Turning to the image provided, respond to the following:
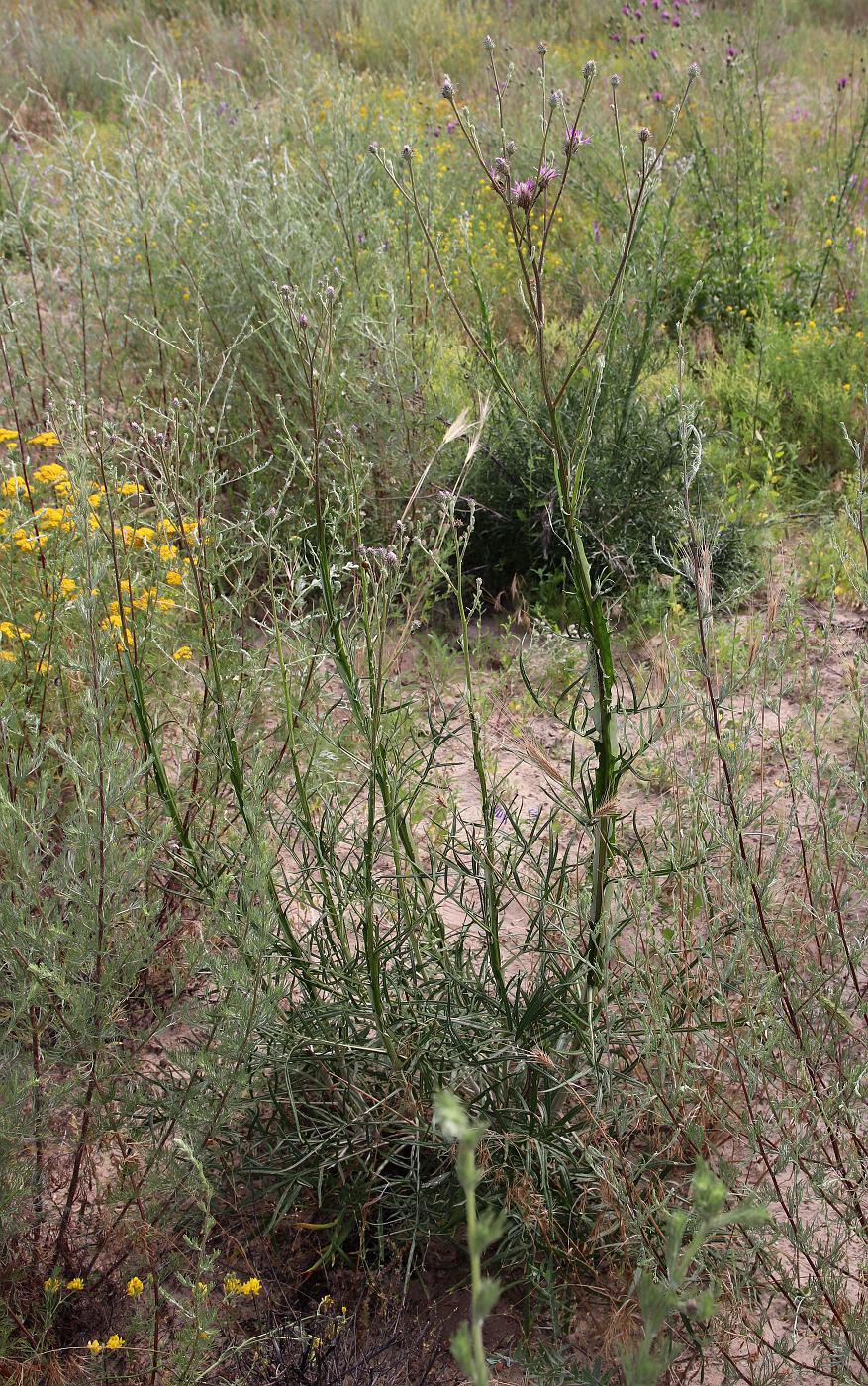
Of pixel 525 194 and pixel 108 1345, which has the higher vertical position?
pixel 525 194

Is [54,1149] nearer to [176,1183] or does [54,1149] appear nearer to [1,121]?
[176,1183]

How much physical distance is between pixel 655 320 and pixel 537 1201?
3098 millimetres

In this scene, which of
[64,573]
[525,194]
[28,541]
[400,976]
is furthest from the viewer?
[28,541]

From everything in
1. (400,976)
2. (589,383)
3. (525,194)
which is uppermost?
(525,194)

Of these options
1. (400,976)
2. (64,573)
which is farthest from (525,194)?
(64,573)

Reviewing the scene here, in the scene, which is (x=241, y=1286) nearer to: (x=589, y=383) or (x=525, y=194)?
(x=589, y=383)

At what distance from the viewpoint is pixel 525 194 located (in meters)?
1.46

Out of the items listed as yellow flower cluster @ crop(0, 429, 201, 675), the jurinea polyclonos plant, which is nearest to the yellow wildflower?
yellow flower cluster @ crop(0, 429, 201, 675)

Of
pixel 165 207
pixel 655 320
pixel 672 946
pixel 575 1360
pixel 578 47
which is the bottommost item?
pixel 575 1360

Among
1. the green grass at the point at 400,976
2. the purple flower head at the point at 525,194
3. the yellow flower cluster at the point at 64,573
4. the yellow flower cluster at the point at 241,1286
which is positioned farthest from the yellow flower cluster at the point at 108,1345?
the purple flower head at the point at 525,194

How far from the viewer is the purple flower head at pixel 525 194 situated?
4.75 ft

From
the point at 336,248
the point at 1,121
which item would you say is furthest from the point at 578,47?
the point at 336,248

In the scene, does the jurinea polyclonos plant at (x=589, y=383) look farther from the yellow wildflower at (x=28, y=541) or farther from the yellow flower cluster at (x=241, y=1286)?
the yellow wildflower at (x=28, y=541)

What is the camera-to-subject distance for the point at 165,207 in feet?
14.9
